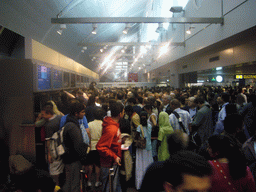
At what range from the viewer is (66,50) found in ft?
28.1

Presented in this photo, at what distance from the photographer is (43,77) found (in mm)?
4898

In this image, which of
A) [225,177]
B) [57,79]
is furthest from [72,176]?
[57,79]

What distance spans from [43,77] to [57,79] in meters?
1.67

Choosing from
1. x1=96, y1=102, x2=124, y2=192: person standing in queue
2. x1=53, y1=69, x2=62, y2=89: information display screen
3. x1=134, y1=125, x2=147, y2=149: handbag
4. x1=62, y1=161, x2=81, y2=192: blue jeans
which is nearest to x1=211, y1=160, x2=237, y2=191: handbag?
x1=96, y1=102, x2=124, y2=192: person standing in queue

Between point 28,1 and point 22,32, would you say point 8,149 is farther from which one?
point 28,1

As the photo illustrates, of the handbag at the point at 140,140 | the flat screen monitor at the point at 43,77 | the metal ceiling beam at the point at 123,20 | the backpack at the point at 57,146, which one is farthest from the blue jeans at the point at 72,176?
the metal ceiling beam at the point at 123,20

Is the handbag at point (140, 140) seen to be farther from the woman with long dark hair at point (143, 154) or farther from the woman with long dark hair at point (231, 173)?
the woman with long dark hair at point (231, 173)

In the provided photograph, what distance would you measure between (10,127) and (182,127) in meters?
3.74

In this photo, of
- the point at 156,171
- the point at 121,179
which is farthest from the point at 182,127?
the point at 156,171

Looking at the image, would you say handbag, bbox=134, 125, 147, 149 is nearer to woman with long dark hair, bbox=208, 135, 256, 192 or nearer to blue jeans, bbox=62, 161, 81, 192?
blue jeans, bbox=62, 161, 81, 192

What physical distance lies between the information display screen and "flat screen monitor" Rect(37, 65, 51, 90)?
0.61 meters

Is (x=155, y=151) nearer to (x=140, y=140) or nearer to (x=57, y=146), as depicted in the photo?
(x=140, y=140)

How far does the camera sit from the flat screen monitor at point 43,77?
462 cm

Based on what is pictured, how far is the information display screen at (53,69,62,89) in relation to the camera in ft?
20.3
